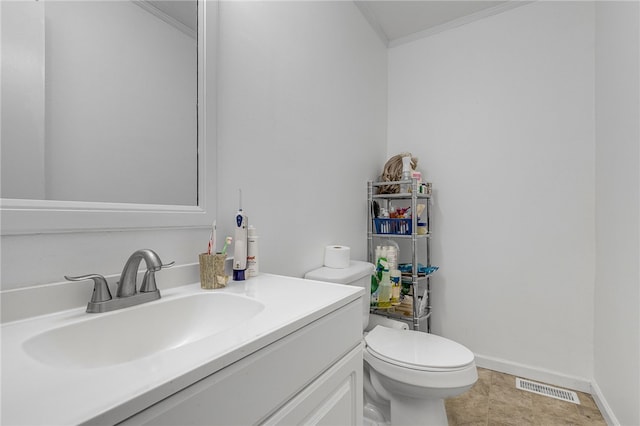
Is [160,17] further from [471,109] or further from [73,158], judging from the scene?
[471,109]

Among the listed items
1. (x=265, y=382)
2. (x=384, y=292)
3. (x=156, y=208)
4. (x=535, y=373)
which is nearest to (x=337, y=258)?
(x=384, y=292)

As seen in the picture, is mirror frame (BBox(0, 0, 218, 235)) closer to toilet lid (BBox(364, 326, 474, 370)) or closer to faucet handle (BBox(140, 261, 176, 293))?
faucet handle (BBox(140, 261, 176, 293))

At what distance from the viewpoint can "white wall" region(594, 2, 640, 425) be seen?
1.25 m

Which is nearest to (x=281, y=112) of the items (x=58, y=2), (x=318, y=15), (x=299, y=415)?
(x=318, y=15)

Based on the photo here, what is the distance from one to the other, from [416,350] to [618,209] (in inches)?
44.5

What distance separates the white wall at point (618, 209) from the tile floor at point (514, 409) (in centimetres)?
14

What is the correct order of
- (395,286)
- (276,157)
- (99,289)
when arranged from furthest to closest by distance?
(395,286), (276,157), (99,289)

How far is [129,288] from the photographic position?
0.75 metres

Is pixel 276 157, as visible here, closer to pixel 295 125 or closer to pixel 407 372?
pixel 295 125

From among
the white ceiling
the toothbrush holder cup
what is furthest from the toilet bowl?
the white ceiling

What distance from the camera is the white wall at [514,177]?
1.79 m

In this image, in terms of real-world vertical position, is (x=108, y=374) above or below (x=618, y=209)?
below

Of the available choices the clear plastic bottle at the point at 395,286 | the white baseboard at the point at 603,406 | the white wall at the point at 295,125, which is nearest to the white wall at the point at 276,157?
the white wall at the point at 295,125

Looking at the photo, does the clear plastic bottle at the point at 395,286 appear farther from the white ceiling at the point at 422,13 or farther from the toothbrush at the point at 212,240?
the white ceiling at the point at 422,13
